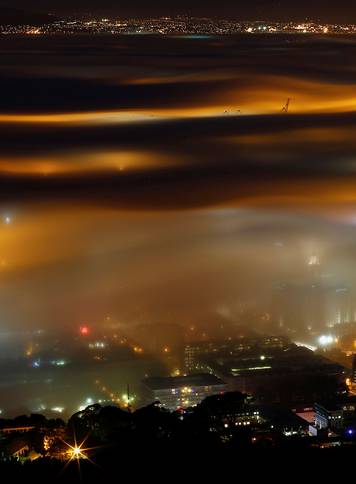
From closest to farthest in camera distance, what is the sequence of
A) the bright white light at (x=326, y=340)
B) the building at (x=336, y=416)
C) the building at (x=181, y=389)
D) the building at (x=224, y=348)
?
the building at (x=336, y=416), the building at (x=181, y=389), the building at (x=224, y=348), the bright white light at (x=326, y=340)

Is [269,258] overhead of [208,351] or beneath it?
overhead

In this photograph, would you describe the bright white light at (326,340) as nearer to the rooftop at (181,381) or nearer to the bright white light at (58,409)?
the rooftop at (181,381)

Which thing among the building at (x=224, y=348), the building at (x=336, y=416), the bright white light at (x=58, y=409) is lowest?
the building at (x=336, y=416)

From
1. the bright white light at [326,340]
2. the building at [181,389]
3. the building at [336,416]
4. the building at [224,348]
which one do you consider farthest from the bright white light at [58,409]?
the bright white light at [326,340]

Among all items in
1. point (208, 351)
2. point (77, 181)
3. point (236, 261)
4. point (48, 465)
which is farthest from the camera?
point (77, 181)

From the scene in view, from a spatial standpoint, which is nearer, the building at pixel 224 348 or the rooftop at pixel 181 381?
the rooftop at pixel 181 381

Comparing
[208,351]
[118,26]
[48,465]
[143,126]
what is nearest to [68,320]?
[208,351]

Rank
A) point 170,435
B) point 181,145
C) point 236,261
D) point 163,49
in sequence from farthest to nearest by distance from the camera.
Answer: point 163,49 → point 181,145 → point 236,261 → point 170,435

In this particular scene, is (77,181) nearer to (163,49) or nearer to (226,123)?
(226,123)

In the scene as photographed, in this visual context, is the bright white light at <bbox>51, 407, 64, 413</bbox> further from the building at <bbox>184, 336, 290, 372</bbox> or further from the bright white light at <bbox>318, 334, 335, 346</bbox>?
the bright white light at <bbox>318, 334, 335, 346</bbox>
